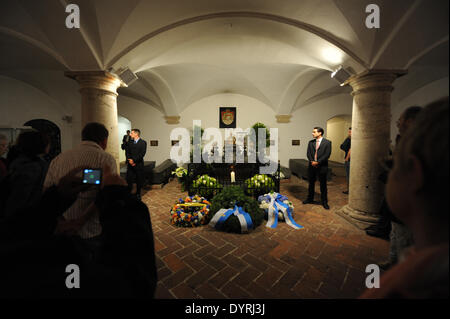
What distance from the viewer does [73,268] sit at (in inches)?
26.6

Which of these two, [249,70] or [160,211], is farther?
[249,70]

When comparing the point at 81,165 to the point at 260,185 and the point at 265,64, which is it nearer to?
the point at 260,185

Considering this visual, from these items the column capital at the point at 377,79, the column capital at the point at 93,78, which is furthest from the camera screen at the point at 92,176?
the column capital at the point at 377,79

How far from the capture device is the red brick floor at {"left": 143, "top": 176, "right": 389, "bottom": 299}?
2.00m

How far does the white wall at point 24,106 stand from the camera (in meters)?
7.58

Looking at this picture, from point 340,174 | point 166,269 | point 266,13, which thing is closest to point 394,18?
point 266,13

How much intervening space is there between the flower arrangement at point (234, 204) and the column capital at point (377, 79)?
10.7ft

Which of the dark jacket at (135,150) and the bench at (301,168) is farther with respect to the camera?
the bench at (301,168)

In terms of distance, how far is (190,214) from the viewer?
3639 mm

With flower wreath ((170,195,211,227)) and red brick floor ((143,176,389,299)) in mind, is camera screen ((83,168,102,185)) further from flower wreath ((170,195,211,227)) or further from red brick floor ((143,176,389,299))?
flower wreath ((170,195,211,227))

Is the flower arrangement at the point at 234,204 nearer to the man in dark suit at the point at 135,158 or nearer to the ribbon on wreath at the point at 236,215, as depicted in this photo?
the ribbon on wreath at the point at 236,215

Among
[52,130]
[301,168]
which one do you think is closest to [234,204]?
[301,168]
